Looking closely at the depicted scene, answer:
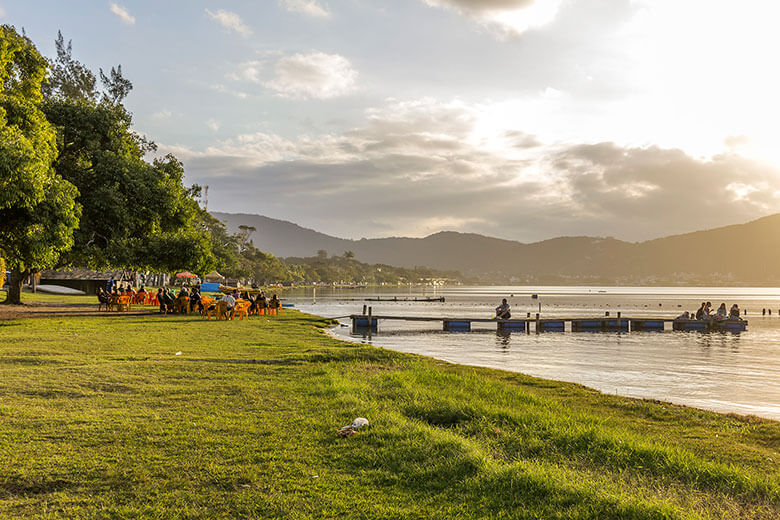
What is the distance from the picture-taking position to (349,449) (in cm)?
670

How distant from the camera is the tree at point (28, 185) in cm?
1886

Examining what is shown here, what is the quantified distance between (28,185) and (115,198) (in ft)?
31.0

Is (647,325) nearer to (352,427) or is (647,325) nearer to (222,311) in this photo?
(222,311)

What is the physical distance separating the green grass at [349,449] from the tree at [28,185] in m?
9.25

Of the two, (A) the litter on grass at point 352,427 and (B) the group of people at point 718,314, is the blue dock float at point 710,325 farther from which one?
(A) the litter on grass at point 352,427

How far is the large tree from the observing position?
2802 cm

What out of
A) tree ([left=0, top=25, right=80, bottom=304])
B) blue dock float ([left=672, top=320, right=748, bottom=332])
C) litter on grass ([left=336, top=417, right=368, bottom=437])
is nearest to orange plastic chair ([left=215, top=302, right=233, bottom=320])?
tree ([left=0, top=25, right=80, bottom=304])

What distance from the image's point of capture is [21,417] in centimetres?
750

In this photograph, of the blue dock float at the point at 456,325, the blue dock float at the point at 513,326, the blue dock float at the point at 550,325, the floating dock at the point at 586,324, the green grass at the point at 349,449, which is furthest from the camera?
the blue dock float at the point at 550,325

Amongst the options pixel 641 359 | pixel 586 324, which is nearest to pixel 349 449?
pixel 641 359

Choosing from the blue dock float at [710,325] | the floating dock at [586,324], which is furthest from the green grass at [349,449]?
the blue dock float at [710,325]

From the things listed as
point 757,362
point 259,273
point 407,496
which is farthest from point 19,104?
point 259,273

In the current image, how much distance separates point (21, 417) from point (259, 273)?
181907mm

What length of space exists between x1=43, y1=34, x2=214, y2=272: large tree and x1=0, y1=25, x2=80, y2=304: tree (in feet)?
15.5
